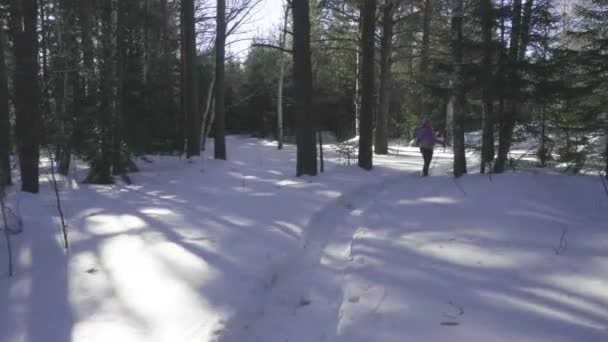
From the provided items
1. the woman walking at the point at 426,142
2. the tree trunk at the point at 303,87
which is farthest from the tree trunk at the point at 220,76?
the woman walking at the point at 426,142

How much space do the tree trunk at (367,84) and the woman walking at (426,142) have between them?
67.5 inches

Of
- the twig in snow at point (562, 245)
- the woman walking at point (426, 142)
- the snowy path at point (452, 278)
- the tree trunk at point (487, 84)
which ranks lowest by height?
the snowy path at point (452, 278)

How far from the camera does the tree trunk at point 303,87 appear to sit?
12.7m

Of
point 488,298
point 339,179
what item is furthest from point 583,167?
point 488,298

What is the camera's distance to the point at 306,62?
12.8 m

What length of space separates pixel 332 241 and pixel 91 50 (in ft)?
35.1

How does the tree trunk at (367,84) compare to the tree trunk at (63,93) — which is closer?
the tree trunk at (63,93)

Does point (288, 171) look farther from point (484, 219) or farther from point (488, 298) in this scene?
point (488, 298)

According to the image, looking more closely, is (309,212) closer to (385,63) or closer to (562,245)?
(562,245)

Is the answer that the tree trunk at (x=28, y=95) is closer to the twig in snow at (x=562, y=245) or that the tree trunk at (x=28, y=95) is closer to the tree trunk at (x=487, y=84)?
the twig in snow at (x=562, y=245)

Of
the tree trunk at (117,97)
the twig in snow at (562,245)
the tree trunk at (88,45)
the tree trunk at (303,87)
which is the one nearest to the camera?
the twig in snow at (562,245)

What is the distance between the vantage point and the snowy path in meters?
4.00

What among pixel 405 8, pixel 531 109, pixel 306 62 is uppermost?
pixel 405 8

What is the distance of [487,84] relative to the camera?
39.5 ft
